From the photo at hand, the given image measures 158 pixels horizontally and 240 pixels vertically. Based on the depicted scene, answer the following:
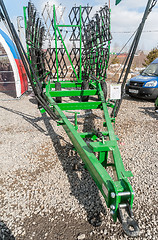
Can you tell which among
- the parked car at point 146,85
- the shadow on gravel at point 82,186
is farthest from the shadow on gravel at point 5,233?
the parked car at point 146,85

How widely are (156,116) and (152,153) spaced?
255cm

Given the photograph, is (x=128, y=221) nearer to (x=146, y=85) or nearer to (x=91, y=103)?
(x=91, y=103)

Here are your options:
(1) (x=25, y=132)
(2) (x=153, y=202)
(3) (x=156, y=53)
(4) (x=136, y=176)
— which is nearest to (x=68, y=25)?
(1) (x=25, y=132)

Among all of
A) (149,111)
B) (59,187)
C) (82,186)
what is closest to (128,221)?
(82,186)

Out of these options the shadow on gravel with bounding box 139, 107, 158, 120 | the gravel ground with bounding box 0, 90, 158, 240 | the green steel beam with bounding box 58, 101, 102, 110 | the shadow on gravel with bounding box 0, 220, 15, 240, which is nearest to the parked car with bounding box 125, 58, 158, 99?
the shadow on gravel with bounding box 139, 107, 158, 120

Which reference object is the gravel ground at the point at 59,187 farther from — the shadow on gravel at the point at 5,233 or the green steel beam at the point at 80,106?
the green steel beam at the point at 80,106

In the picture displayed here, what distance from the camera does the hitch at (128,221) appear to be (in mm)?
1303

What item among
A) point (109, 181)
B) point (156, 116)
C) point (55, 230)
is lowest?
point (55, 230)

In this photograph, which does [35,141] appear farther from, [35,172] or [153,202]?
[153,202]

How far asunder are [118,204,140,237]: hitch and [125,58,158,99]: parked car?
6.57 meters

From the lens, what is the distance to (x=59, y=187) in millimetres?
2738

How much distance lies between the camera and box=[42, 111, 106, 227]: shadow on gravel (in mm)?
2279

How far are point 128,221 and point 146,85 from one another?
22.2 feet

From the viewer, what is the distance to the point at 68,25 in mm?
6379
